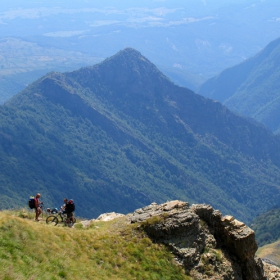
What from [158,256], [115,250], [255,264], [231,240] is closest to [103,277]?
[115,250]

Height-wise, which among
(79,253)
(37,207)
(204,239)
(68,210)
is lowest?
(79,253)

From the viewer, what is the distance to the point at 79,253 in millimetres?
31703

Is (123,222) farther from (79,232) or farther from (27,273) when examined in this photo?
(27,273)

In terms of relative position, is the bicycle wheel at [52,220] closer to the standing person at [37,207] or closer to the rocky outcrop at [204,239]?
the standing person at [37,207]

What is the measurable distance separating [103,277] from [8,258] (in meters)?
7.63

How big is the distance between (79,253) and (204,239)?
13562 mm

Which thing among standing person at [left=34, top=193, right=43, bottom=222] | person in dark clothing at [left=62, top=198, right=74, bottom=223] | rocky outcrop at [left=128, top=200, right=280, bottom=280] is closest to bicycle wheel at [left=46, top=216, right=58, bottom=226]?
standing person at [left=34, top=193, right=43, bottom=222]

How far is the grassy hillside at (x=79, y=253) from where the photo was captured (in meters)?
26.7

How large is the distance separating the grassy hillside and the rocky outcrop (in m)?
1.43

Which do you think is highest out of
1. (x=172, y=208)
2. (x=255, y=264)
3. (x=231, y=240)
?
(x=172, y=208)

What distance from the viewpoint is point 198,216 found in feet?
133

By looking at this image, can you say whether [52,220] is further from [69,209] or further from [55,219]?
[69,209]

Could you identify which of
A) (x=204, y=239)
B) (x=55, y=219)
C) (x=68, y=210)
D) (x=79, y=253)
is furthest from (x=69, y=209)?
(x=204, y=239)

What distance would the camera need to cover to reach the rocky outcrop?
37319mm
